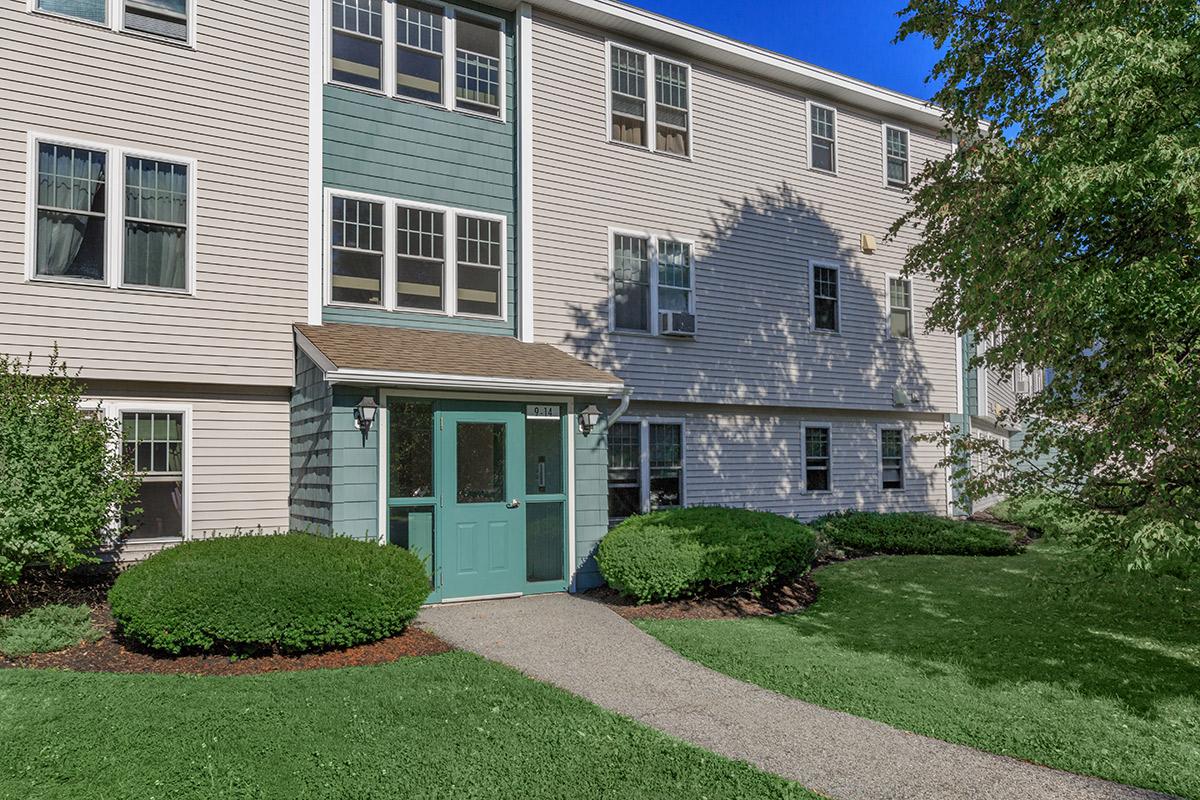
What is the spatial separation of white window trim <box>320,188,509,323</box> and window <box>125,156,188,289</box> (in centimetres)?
167

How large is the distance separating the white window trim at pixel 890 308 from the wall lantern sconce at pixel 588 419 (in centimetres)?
804

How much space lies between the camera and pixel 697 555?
985cm

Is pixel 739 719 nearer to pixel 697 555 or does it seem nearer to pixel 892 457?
pixel 697 555

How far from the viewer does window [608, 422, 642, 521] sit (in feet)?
43.9

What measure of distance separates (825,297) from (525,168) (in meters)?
6.47

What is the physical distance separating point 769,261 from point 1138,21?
8.65 meters

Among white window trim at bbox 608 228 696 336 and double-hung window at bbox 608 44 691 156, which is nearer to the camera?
white window trim at bbox 608 228 696 336

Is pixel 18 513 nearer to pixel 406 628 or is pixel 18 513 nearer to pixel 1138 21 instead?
pixel 406 628

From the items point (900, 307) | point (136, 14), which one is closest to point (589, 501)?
point (136, 14)

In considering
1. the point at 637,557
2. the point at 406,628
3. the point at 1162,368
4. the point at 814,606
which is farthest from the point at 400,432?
the point at 1162,368

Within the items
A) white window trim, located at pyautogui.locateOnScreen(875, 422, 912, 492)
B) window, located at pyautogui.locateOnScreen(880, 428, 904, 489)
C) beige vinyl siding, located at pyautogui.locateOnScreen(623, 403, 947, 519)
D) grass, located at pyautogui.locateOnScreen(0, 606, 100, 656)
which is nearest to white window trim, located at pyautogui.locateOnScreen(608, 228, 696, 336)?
beige vinyl siding, located at pyautogui.locateOnScreen(623, 403, 947, 519)

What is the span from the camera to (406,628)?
27.8ft

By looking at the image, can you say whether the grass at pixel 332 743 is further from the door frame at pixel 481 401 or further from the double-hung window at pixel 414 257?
the double-hung window at pixel 414 257

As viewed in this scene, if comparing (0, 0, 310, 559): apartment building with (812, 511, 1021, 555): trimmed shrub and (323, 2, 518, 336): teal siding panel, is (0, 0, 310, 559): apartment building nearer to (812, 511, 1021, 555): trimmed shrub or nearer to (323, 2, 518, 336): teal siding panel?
(323, 2, 518, 336): teal siding panel
